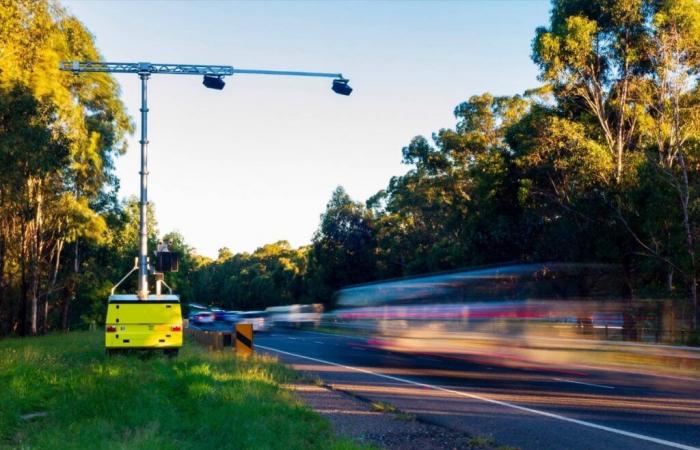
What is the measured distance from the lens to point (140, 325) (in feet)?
71.0

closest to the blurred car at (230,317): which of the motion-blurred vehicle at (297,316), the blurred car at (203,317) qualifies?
the blurred car at (203,317)

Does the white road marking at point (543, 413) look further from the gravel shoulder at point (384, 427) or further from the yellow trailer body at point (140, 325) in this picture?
the yellow trailer body at point (140, 325)

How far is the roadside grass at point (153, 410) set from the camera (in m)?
9.03

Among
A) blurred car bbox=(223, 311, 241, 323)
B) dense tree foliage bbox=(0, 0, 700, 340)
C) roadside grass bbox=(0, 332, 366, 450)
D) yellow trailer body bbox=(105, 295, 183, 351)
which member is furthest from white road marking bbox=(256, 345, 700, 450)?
blurred car bbox=(223, 311, 241, 323)

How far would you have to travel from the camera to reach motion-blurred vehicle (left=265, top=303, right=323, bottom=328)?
52784 mm

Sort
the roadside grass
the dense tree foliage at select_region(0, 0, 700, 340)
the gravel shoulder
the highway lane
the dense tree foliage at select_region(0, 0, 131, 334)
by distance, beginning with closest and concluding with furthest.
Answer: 1. the roadside grass
2. the gravel shoulder
3. the highway lane
4. the dense tree foliage at select_region(0, 0, 131, 334)
5. the dense tree foliage at select_region(0, 0, 700, 340)

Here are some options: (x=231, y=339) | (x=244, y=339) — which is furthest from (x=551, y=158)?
(x=244, y=339)

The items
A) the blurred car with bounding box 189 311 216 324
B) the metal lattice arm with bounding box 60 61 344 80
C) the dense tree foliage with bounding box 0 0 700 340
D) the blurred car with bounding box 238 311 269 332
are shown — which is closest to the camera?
the metal lattice arm with bounding box 60 61 344 80

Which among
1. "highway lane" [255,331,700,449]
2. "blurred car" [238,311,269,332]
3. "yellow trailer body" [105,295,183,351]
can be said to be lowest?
"blurred car" [238,311,269,332]

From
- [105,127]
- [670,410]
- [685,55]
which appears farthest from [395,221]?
[670,410]

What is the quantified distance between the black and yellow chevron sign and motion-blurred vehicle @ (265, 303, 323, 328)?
28.3 meters

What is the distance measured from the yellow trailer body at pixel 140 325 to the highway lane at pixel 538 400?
4185 mm

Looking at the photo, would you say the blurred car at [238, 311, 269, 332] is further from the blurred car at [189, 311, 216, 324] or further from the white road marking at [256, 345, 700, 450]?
the white road marking at [256, 345, 700, 450]

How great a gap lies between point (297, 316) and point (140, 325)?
35.0 m
